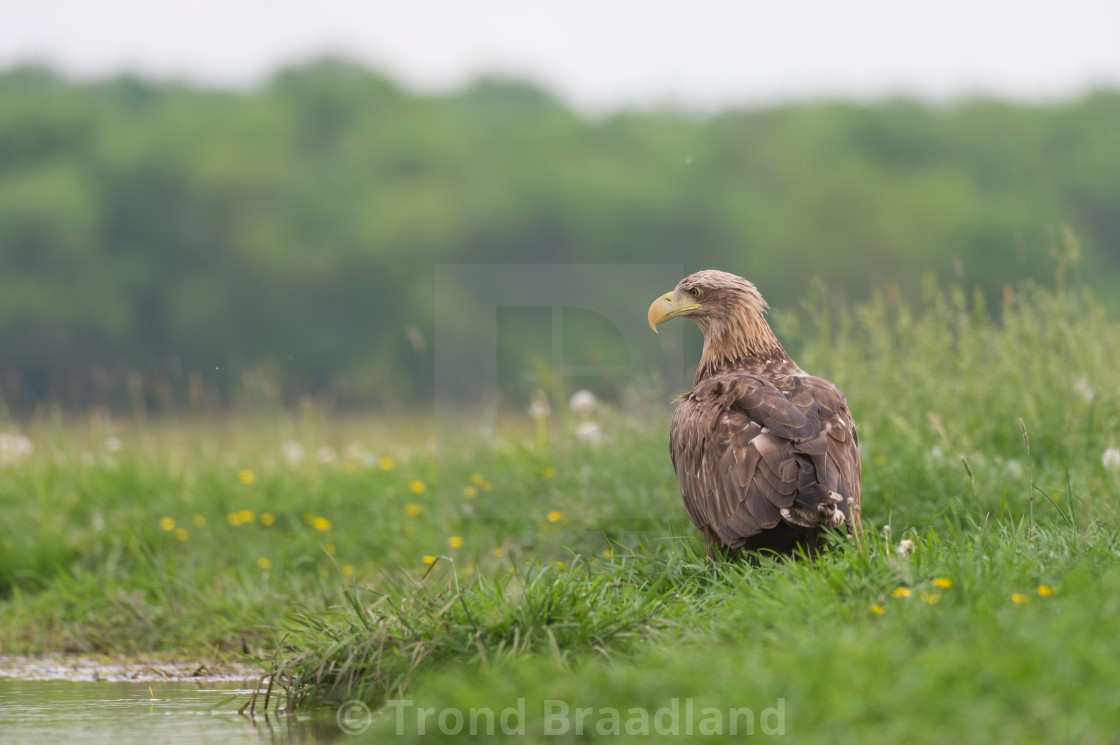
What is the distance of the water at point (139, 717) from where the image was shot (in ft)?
13.4

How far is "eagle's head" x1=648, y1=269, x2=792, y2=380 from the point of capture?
212 inches

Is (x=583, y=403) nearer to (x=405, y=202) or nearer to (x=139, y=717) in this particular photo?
(x=139, y=717)

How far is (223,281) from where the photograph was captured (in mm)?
33156

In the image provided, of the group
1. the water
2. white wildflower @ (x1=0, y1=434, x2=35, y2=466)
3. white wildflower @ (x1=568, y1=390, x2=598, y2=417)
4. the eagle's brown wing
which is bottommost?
the water

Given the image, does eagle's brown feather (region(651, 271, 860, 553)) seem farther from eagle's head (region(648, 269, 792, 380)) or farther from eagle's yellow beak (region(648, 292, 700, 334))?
eagle's yellow beak (region(648, 292, 700, 334))

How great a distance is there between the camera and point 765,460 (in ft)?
14.5

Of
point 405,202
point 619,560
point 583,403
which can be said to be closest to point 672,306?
point 619,560

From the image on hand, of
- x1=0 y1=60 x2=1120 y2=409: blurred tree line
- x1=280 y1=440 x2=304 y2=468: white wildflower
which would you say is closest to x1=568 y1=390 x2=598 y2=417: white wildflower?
x1=280 y1=440 x2=304 y2=468: white wildflower

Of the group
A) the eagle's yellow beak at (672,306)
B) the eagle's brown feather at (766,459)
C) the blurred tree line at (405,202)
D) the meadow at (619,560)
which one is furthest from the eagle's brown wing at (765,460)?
the blurred tree line at (405,202)

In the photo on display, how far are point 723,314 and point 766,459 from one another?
1143 millimetres

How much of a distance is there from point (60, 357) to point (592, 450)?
25.3 m

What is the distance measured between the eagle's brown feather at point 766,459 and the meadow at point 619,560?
0.54 feet

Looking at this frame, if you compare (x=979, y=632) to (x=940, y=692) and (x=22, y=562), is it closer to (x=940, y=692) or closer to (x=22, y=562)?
(x=940, y=692)

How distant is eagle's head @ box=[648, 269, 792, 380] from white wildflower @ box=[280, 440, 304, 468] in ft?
13.8
